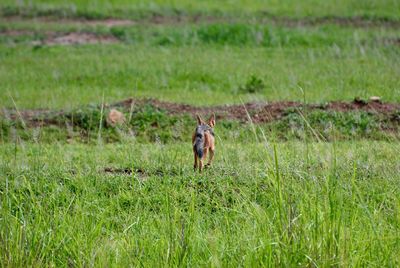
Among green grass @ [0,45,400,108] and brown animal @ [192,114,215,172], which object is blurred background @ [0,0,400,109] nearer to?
green grass @ [0,45,400,108]

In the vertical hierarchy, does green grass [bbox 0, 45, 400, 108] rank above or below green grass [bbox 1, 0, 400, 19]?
below

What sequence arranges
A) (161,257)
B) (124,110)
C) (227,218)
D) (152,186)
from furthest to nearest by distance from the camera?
(124,110) < (152,186) < (227,218) < (161,257)

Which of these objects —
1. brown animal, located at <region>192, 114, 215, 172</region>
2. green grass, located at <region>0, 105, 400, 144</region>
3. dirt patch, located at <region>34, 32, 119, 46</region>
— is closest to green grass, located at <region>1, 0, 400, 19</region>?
dirt patch, located at <region>34, 32, 119, 46</region>

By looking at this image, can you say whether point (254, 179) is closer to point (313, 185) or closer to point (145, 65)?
point (313, 185)

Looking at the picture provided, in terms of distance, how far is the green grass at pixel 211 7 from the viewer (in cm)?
2294

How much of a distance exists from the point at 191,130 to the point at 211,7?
12.5m

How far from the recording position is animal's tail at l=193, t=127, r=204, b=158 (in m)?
8.38

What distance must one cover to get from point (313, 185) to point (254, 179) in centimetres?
85

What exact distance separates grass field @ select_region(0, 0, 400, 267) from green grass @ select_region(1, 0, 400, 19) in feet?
0.21

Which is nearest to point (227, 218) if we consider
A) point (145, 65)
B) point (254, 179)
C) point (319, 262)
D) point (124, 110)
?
point (254, 179)

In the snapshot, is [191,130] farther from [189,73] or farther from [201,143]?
[189,73]

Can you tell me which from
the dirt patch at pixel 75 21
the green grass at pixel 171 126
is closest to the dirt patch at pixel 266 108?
the green grass at pixel 171 126

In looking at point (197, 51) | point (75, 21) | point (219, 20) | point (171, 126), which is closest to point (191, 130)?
point (171, 126)

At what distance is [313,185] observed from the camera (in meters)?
6.51
